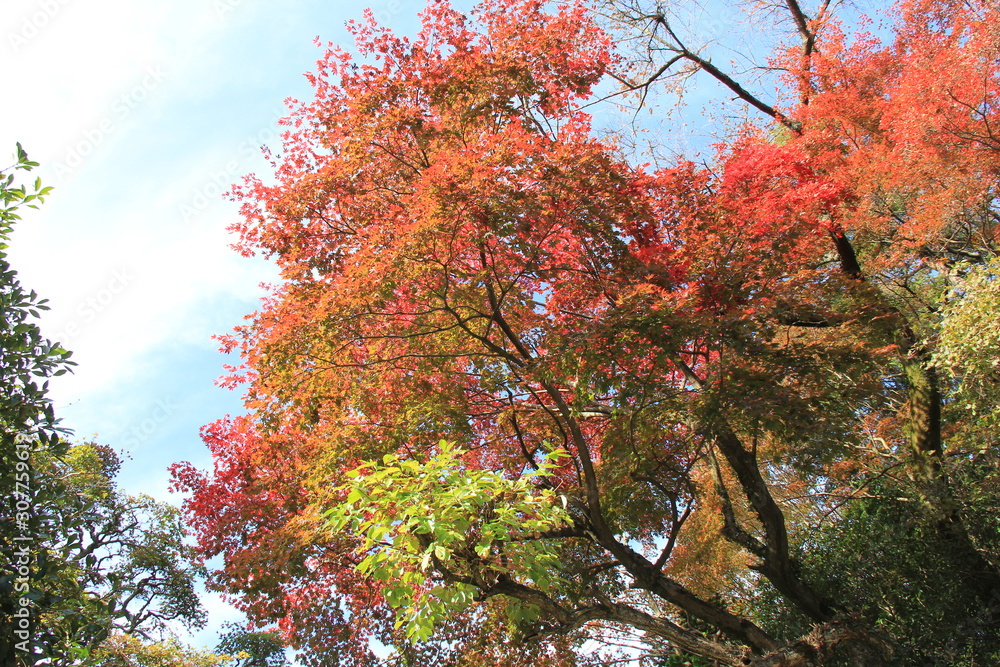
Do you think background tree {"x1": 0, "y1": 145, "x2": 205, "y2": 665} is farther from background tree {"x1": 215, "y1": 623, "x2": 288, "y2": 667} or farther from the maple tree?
background tree {"x1": 215, "y1": 623, "x2": 288, "y2": 667}

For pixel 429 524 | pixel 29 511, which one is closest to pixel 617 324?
pixel 429 524

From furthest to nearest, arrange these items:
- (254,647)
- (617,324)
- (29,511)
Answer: (254,647), (617,324), (29,511)

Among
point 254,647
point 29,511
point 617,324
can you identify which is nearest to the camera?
point 29,511

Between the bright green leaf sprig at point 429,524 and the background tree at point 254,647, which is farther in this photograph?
the background tree at point 254,647

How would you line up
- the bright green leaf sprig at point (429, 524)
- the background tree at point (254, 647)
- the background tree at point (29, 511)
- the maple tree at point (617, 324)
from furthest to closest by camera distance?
the background tree at point (254, 647) < the maple tree at point (617, 324) < the bright green leaf sprig at point (429, 524) < the background tree at point (29, 511)

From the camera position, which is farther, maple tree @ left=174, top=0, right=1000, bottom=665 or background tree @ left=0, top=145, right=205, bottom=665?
maple tree @ left=174, top=0, right=1000, bottom=665

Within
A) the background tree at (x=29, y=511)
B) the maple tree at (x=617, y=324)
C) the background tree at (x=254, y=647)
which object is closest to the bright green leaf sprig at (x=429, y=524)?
the maple tree at (x=617, y=324)

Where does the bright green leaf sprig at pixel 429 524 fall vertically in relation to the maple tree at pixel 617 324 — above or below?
below

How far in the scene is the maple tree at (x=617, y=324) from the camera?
6.78 m

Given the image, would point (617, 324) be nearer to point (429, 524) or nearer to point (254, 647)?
point (429, 524)

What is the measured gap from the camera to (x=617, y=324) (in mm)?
6637

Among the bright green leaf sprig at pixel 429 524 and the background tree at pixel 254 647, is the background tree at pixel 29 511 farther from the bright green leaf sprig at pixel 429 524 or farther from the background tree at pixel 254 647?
the background tree at pixel 254 647

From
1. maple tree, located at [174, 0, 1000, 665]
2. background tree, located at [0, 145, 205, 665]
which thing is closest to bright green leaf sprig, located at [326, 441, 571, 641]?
maple tree, located at [174, 0, 1000, 665]

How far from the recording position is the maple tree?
6.78m
